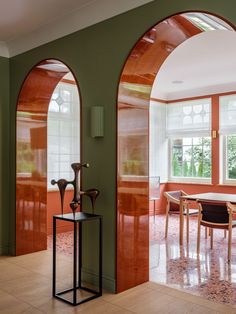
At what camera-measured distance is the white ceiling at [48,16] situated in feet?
10.8

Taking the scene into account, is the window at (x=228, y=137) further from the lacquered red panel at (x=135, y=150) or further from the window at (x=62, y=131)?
the lacquered red panel at (x=135, y=150)

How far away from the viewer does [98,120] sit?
11.0 feet

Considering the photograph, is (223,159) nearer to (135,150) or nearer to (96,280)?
(135,150)

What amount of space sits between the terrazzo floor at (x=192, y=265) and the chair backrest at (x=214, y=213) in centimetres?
47

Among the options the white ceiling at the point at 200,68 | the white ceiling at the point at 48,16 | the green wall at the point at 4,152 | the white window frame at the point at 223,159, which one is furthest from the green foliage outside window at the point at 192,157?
the white ceiling at the point at 48,16

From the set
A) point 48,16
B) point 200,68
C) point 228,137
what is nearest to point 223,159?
point 228,137

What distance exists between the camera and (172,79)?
21.4 ft

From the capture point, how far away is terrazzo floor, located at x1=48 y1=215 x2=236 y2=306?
3365 millimetres

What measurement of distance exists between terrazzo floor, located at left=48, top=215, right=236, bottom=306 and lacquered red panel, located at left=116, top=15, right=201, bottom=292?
1.39 feet

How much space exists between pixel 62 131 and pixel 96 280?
305 centimetres

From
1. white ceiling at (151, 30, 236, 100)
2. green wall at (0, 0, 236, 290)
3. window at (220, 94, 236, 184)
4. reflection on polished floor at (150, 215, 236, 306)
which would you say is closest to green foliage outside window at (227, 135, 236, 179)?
window at (220, 94, 236, 184)

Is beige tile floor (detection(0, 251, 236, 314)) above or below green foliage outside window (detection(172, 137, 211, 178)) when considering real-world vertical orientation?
below

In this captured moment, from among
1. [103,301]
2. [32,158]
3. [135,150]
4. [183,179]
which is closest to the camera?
[103,301]

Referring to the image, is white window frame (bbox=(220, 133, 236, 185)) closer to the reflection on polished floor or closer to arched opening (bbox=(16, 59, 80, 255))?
the reflection on polished floor
